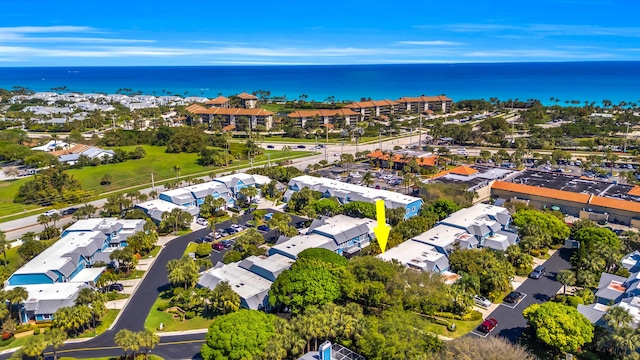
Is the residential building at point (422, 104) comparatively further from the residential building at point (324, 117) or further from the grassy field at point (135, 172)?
the grassy field at point (135, 172)

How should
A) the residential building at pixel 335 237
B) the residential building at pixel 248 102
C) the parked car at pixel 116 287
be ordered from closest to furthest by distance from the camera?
the parked car at pixel 116 287 < the residential building at pixel 335 237 < the residential building at pixel 248 102

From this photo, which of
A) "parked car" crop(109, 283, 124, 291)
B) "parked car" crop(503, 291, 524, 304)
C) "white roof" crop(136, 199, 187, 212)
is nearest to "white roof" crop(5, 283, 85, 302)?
"parked car" crop(109, 283, 124, 291)

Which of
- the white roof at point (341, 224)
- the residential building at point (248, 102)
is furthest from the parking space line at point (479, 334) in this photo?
the residential building at point (248, 102)

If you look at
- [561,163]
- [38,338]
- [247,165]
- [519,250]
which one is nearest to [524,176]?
[561,163]

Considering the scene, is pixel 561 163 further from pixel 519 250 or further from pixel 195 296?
pixel 195 296

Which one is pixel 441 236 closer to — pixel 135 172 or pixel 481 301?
pixel 481 301

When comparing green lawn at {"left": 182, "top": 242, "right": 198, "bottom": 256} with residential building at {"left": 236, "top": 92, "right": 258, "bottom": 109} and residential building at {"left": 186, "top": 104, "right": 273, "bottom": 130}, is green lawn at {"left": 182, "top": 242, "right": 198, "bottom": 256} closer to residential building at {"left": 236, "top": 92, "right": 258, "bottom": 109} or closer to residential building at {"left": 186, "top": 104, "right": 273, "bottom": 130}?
residential building at {"left": 186, "top": 104, "right": 273, "bottom": 130}

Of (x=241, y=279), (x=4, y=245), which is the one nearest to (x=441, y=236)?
(x=241, y=279)
